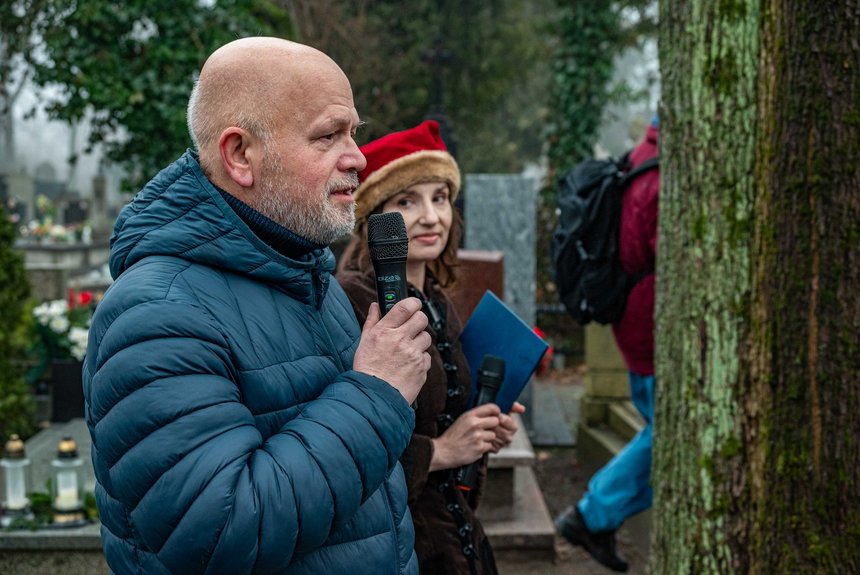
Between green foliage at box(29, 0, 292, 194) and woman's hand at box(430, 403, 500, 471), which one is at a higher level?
green foliage at box(29, 0, 292, 194)

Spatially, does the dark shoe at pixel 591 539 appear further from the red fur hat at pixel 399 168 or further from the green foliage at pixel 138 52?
the green foliage at pixel 138 52

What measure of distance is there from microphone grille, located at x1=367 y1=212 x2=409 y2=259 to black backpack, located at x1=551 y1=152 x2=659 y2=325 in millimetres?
2515

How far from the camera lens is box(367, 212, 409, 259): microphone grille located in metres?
1.82

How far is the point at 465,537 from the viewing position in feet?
8.49

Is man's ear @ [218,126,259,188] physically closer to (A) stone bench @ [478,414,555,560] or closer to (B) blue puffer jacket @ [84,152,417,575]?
(B) blue puffer jacket @ [84,152,417,575]

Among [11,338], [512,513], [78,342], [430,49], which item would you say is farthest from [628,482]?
[430,49]

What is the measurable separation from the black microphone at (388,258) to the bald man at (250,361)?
61 mm

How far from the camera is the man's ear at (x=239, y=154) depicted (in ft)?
5.48

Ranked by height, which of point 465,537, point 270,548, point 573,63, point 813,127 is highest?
point 573,63

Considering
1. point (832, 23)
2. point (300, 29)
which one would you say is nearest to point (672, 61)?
point (832, 23)

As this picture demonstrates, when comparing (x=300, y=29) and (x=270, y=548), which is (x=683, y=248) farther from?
(x=300, y=29)

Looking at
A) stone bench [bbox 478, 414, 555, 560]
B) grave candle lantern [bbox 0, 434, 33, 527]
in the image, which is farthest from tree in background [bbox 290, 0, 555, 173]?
grave candle lantern [bbox 0, 434, 33, 527]

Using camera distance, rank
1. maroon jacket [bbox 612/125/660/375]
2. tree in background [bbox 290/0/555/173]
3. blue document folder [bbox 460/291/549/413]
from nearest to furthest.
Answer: blue document folder [bbox 460/291/549/413], maroon jacket [bbox 612/125/660/375], tree in background [bbox 290/0/555/173]

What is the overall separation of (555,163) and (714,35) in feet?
37.0
